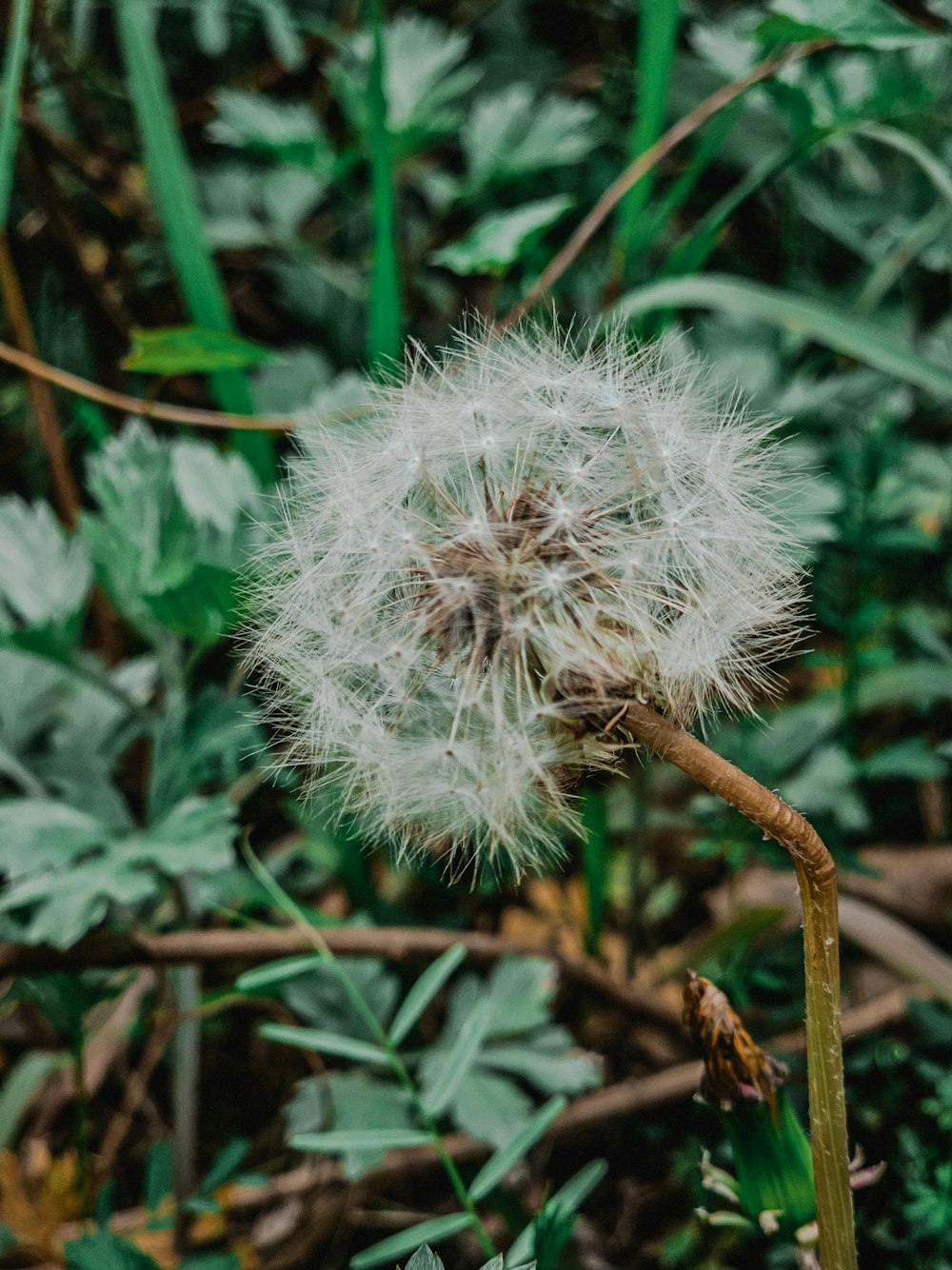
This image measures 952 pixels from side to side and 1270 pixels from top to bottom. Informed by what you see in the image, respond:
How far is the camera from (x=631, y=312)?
4.11 feet

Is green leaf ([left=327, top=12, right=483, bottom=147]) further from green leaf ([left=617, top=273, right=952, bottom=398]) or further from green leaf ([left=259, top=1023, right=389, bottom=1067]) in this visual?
green leaf ([left=259, top=1023, right=389, bottom=1067])

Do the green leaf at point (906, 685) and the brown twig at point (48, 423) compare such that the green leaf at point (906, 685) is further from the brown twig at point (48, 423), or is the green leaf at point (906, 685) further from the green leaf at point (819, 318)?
the brown twig at point (48, 423)

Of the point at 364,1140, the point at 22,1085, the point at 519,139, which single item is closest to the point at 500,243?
the point at 519,139

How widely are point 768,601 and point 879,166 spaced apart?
154 centimetres

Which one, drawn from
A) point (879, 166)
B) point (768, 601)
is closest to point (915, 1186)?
point (768, 601)


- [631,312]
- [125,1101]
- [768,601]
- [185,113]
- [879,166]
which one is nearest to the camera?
[768,601]

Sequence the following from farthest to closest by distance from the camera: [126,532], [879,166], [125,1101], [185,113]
Result: [185,113]
[879,166]
[125,1101]
[126,532]

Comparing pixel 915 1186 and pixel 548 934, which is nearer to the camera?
pixel 915 1186

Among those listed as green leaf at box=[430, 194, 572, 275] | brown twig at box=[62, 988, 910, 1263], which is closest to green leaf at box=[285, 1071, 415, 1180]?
brown twig at box=[62, 988, 910, 1263]

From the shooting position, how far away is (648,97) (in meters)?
1.37

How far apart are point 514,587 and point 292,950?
27.3 inches

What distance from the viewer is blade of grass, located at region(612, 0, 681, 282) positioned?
1337mm

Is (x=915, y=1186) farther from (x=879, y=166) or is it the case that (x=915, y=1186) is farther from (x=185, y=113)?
(x=185, y=113)

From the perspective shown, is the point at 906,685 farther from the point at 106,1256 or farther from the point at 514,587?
the point at 106,1256
